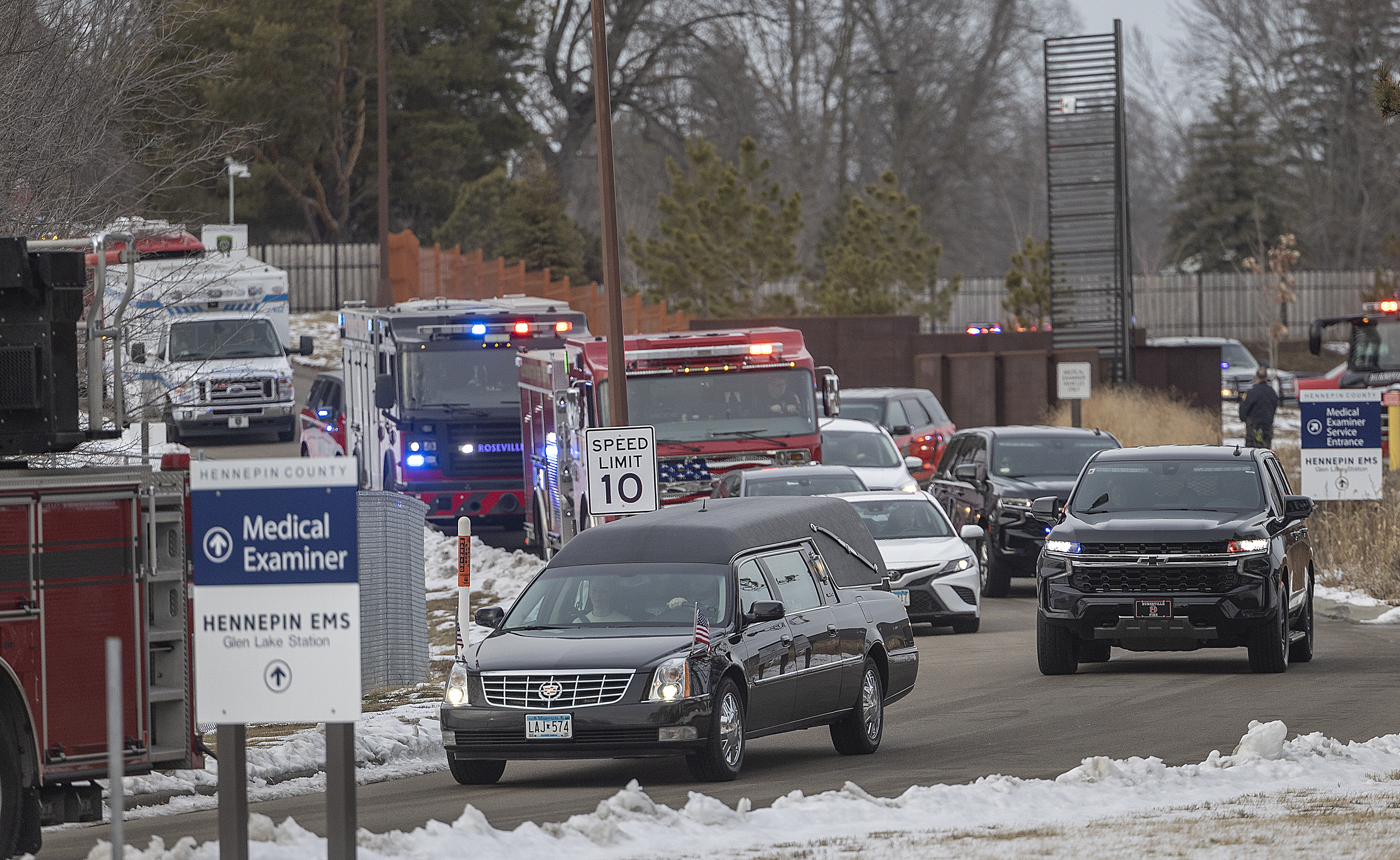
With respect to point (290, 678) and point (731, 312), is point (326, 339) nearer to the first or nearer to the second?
point (731, 312)

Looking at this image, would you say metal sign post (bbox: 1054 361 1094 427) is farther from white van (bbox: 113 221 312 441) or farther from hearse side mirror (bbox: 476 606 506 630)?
hearse side mirror (bbox: 476 606 506 630)

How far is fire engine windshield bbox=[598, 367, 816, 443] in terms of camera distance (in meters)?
23.3

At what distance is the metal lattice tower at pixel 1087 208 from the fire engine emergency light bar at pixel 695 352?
20488 millimetres

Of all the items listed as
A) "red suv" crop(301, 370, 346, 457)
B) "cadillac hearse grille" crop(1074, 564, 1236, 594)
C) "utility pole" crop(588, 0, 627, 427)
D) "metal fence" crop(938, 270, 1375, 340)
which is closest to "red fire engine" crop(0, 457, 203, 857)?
"cadillac hearse grille" crop(1074, 564, 1236, 594)

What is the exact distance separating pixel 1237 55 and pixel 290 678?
69.7 metres

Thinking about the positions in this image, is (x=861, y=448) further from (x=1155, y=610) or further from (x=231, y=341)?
(x=231, y=341)

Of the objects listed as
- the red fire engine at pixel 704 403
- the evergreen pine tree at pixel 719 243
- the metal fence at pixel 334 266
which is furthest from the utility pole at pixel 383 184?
the red fire engine at pixel 704 403

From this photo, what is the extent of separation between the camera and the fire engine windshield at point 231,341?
3512cm

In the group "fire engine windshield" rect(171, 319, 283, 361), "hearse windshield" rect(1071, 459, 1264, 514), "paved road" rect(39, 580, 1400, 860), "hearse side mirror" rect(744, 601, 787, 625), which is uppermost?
"fire engine windshield" rect(171, 319, 283, 361)

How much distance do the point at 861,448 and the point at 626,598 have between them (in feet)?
46.6

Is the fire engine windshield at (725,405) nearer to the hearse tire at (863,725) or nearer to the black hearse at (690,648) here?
the black hearse at (690,648)

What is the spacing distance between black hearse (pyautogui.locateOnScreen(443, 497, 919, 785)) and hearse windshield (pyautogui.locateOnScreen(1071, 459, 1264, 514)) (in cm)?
361

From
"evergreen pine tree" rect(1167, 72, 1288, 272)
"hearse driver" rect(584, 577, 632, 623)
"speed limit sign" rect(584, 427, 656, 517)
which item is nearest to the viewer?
"hearse driver" rect(584, 577, 632, 623)

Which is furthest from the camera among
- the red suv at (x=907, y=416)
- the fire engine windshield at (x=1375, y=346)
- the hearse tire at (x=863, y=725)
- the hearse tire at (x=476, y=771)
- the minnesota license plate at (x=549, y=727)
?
the fire engine windshield at (x=1375, y=346)
